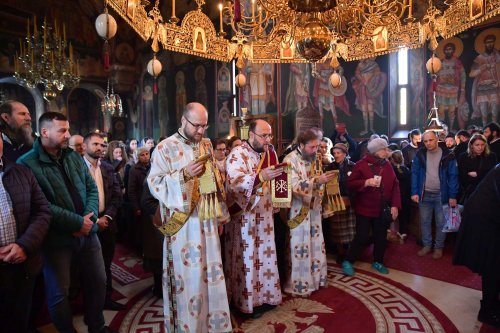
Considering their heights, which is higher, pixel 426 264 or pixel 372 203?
pixel 372 203

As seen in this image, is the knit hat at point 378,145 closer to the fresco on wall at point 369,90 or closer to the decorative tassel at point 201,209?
the decorative tassel at point 201,209

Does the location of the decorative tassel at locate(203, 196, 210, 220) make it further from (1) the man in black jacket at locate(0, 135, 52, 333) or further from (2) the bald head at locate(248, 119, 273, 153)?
(1) the man in black jacket at locate(0, 135, 52, 333)

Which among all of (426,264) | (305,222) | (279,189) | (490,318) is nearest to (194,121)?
(279,189)

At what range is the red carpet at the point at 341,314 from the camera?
307cm

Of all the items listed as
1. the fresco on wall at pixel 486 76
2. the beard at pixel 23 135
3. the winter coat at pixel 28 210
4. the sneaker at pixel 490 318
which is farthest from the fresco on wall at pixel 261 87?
the winter coat at pixel 28 210

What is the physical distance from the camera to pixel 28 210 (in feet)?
7.52

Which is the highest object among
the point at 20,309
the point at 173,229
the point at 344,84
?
the point at 344,84

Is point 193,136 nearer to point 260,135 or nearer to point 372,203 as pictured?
point 260,135

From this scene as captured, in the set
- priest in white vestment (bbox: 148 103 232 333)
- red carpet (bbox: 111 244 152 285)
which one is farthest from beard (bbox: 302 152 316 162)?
red carpet (bbox: 111 244 152 285)

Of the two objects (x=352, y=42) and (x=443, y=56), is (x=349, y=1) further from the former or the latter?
(x=443, y=56)

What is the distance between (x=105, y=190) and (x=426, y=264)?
165 inches

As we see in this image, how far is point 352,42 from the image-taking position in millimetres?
4562

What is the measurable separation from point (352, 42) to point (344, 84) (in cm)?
799

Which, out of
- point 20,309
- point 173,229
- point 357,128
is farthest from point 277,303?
point 357,128
